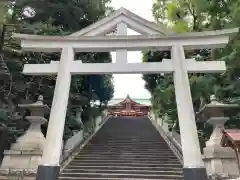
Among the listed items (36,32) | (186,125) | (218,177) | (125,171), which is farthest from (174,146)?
(36,32)

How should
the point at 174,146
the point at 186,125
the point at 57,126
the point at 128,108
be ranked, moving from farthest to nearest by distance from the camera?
the point at 128,108
the point at 174,146
the point at 57,126
the point at 186,125

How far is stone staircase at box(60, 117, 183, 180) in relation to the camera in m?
9.24

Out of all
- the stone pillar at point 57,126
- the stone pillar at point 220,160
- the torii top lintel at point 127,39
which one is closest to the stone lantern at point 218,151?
the stone pillar at point 220,160

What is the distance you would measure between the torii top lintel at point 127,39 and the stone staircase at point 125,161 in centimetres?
425

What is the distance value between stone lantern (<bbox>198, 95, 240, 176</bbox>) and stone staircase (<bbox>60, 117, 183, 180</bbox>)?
3.81 feet

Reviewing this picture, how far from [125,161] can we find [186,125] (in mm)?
4254

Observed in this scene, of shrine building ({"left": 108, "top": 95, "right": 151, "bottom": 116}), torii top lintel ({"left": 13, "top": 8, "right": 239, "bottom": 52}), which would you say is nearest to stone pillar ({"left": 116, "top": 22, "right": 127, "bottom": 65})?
torii top lintel ({"left": 13, "top": 8, "right": 239, "bottom": 52})

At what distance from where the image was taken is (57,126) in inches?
287

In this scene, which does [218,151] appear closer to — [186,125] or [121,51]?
[186,125]

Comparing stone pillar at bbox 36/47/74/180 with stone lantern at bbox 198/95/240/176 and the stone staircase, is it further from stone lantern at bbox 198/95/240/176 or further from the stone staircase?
stone lantern at bbox 198/95/240/176

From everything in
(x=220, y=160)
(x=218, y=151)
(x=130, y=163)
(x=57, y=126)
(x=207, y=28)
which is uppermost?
(x=207, y=28)

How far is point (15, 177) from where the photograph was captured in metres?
8.81

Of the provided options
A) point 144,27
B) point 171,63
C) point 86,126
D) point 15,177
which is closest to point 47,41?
point 144,27

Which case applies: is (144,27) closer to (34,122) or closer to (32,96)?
(34,122)
